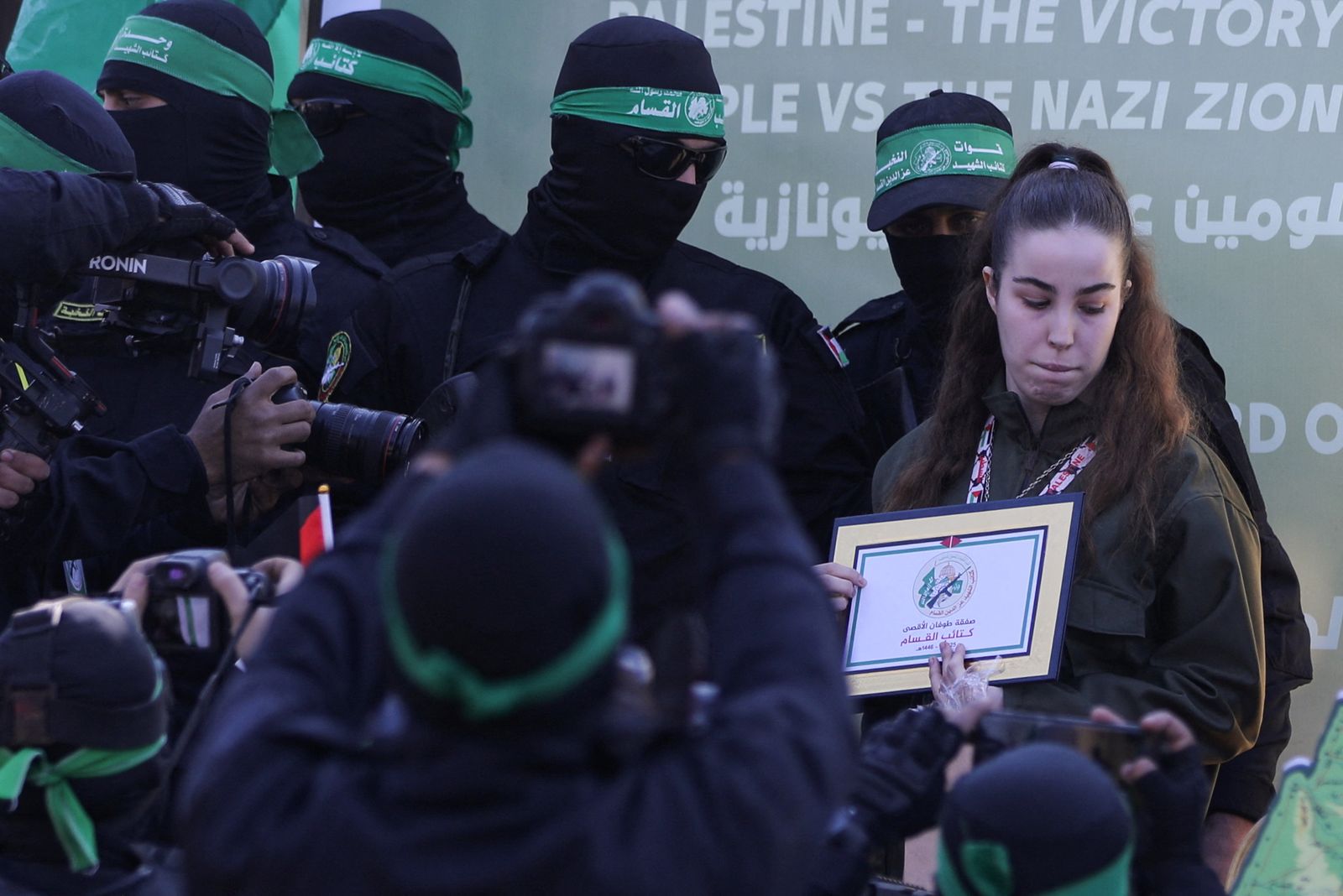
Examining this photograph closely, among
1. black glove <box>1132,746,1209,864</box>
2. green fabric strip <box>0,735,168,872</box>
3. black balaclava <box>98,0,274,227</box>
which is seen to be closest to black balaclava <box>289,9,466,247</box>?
black balaclava <box>98,0,274,227</box>

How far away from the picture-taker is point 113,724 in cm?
208

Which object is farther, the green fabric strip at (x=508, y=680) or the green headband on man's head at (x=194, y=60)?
the green headband on man's head at (x=194, y=60)

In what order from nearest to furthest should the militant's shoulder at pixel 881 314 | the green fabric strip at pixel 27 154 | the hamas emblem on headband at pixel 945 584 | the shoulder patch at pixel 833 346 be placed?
the hamas emblem on headband at pixel 945 584, the green fabric strip at pixel 27 154, the shoulder patch at pixel 833 346, the militant's shoulder at pixel 881 314

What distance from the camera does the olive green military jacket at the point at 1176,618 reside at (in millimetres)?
2736

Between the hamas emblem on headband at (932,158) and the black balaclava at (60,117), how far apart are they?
65.9 inches

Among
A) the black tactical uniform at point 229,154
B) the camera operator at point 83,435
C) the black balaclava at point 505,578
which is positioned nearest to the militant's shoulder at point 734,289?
the black tactical uniform at point 229,154

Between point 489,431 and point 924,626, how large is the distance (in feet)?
5.01

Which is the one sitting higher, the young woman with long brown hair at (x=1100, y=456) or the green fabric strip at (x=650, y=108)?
the green fabric strip at (x=650, y=108)

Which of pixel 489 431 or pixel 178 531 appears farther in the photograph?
pixel 178 531

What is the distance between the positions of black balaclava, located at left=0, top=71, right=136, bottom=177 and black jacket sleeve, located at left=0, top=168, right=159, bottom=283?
311mm

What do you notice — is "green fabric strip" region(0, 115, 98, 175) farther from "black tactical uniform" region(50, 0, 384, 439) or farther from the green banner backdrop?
the green banner backdrop

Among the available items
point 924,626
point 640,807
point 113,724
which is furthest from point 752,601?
point 924,626

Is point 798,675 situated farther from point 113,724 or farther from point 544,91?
point 544,91

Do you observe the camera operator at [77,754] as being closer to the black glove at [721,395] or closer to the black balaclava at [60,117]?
the black glove at [721,395]
